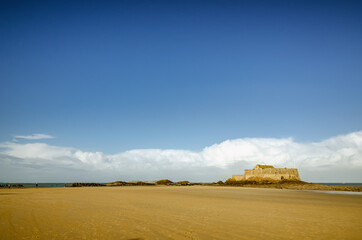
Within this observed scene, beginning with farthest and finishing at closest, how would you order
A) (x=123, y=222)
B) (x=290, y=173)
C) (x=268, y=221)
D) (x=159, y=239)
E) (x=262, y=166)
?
(x=262, y=166) < (x=290, y=173) < (x=268, y=221) < (x=123, y=222) < (x=159, y=239)

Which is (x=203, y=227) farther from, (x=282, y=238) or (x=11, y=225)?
(x=11, y=225)

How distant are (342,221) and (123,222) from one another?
378 inches

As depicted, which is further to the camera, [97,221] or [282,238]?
[97,221]

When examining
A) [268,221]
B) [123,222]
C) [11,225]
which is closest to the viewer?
[11,225]

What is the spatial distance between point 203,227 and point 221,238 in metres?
1.54

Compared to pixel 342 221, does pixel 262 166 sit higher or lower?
higher

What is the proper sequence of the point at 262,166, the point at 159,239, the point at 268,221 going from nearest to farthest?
the point at 159,239 < the point at 268,221 < the point at 262,166

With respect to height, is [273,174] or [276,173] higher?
[276,173]

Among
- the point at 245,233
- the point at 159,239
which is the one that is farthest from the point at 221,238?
the point at 159,239

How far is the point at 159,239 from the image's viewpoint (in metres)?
6.63

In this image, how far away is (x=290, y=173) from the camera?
64.9 m

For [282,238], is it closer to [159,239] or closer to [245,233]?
[245,233]

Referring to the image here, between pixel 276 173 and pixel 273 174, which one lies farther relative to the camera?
pixel 273 174

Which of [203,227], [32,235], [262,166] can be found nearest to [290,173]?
[262,166]
